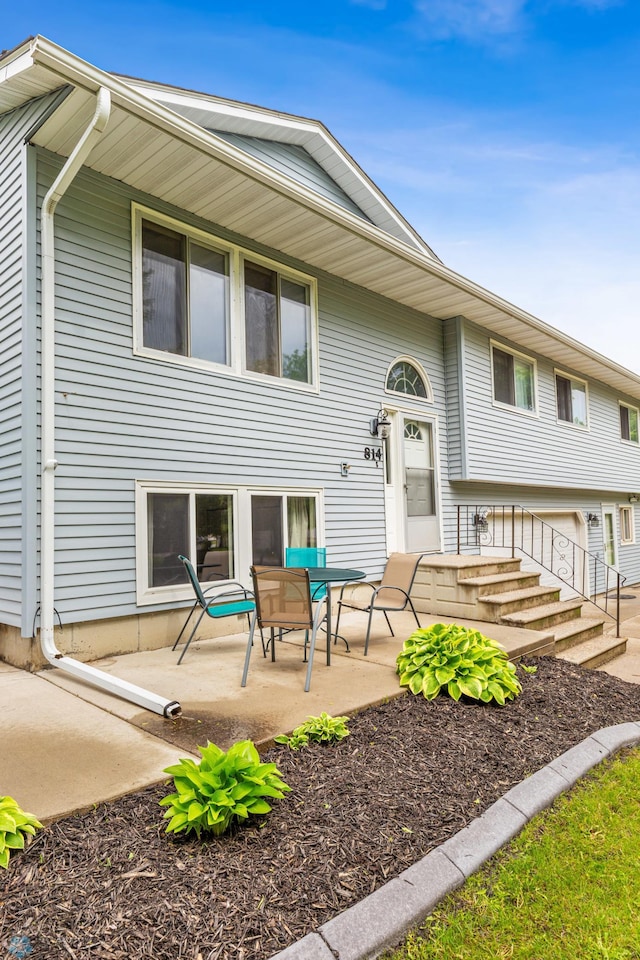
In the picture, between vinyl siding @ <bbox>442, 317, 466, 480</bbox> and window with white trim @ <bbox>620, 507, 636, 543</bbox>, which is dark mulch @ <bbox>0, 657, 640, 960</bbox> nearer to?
vinyl siding @ <bbox>442, 317, 466, 480</bbox>

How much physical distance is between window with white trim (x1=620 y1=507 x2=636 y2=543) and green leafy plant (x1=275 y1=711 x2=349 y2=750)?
14.6 m

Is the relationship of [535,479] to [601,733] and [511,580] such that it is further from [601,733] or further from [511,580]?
[601,733]

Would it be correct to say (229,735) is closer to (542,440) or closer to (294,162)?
(294,162)

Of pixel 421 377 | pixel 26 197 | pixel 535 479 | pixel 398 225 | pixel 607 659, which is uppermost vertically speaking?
pixel 398 225

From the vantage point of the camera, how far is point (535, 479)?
35.4ft

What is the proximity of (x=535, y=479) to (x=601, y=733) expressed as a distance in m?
7.50

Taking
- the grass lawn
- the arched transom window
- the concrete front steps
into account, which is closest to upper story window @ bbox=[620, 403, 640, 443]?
the arched transom window

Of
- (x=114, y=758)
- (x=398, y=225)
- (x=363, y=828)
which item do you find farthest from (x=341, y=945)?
(x=398, y=225)

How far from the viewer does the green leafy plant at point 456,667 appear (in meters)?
4.04

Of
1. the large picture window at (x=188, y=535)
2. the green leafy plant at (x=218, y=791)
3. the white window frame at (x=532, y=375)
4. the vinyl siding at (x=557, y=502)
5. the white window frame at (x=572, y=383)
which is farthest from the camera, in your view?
the white window frame at (x=572, y=383)

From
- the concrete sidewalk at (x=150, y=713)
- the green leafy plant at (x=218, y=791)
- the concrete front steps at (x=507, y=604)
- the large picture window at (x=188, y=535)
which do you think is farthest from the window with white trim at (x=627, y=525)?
the green leafy plant at (x=218, y=791)

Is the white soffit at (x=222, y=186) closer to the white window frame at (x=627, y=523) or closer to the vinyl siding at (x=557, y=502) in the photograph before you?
the vinyl siding at (x=557, y=502)

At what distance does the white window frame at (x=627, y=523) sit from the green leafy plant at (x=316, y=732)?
14.5 meters

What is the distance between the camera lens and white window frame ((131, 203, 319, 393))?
5473 millimetres
